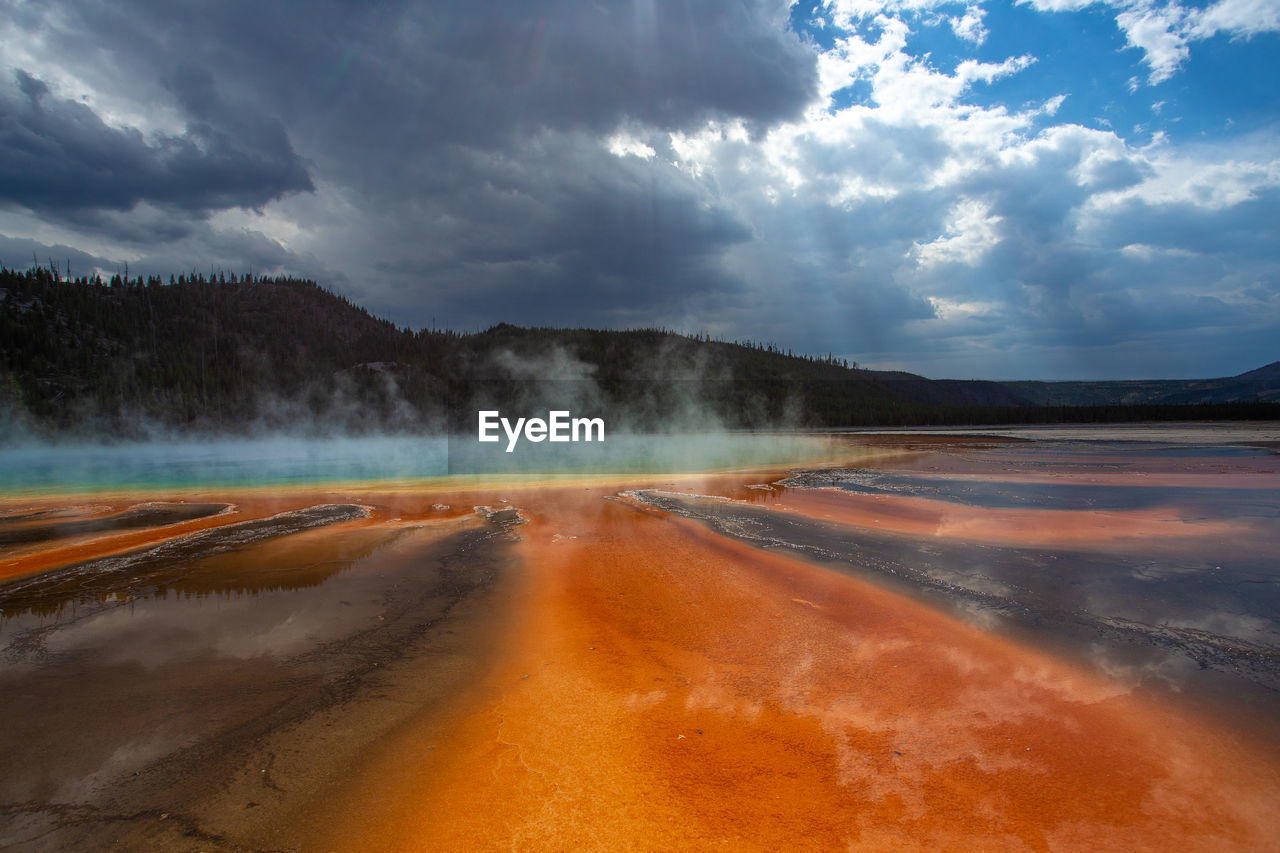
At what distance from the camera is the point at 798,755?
12.8 ft

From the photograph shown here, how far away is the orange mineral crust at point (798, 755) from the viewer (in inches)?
127

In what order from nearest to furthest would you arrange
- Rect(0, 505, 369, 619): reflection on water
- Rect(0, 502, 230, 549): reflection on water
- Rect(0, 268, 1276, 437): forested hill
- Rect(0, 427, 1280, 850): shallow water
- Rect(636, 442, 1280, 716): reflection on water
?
Rect(0, 427, 1280, 850): shallow water < Rect(636, 442, 1280, 716): reflection on water < Rect(0, 505, 369, 619): reflection on water < Rect(0, 502, 230, 549): reflection on water < Rect(0, 268, 1276, 437): forested hill

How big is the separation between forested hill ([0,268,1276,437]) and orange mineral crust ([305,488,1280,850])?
2788 inches

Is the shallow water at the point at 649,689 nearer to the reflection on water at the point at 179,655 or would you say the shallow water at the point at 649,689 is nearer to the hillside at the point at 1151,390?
the reflection on water at the point at 179,655

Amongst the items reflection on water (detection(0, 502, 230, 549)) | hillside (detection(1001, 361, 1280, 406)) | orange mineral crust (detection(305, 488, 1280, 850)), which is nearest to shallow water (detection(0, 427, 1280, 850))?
orange mineral crust (detection(305, 488, 1280, 850))

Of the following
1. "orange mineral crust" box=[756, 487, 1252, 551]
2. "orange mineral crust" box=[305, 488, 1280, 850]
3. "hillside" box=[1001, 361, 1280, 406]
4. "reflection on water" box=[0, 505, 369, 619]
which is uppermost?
"hillside" box=[1001, 361, 1280, 406]

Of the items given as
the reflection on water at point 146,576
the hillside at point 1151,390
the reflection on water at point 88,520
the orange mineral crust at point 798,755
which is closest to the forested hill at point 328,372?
the hillside at point 1151,390

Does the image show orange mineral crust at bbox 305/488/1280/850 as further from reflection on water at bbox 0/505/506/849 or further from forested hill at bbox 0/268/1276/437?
forested hill at bbox 0/268/1276/437

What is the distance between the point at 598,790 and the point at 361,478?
2172 centimetres

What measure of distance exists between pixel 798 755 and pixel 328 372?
96.4 m

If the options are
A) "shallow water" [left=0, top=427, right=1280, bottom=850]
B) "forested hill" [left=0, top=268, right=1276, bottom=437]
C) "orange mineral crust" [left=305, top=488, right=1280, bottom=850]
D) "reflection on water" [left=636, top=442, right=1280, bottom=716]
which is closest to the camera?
"orange mineral crust" [left=305, top=488, right=1280, bottom=850]

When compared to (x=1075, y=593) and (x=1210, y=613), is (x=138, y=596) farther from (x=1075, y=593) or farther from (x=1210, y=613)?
(x=1210, y=613)

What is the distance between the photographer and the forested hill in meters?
66.6

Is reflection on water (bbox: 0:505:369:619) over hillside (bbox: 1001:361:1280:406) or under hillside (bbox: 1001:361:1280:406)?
under
